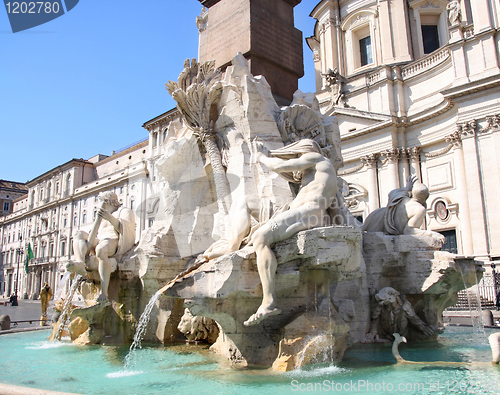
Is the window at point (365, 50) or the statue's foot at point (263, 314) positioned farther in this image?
the window at point (365, 50)

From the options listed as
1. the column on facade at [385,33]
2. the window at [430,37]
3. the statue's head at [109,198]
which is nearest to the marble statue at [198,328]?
the statue's head at [109,198]

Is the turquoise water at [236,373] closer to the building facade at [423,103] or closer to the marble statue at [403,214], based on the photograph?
the marble statue at [403,214]

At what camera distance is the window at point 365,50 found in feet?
112

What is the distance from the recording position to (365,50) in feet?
113

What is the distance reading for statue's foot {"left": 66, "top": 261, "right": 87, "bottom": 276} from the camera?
7.64 metres

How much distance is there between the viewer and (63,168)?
4725 centimetres

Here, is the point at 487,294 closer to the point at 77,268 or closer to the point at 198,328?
the point at 198,328

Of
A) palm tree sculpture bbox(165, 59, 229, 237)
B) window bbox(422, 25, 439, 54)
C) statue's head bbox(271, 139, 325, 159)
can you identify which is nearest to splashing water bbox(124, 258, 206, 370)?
palm tree sculpture bbox(165, 59, 229, 237)

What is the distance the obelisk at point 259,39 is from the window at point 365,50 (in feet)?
87.8

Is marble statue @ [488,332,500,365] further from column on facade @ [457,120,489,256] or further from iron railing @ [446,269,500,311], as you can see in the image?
column on facade @ [457,120,489,256]

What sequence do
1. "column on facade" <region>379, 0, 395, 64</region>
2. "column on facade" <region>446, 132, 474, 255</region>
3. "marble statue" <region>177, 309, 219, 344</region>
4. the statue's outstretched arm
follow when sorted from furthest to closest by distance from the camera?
"column on facade" <region>379, 0, 395, 64</region> < "column on facade" <region>446, 132, 474, 255</region> < "marble statue" <region>177, 309, 219, 344</region> < the statue's outstretched arm

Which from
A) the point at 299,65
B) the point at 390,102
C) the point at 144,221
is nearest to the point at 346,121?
the point at 390,102

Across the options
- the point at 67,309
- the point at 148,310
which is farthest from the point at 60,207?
the point at 148,310

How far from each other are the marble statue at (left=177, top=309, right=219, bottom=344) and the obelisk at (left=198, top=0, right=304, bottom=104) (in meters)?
4.44
